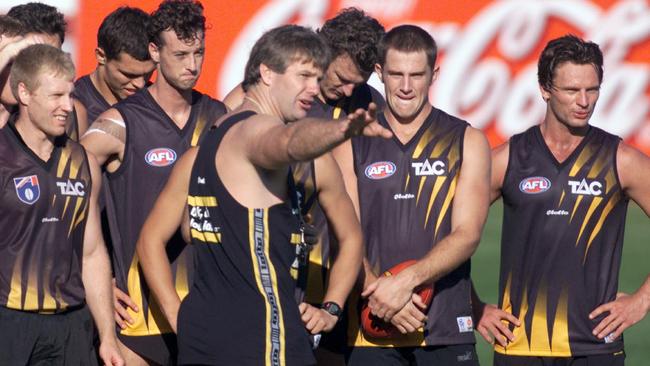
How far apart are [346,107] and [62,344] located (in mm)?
2467

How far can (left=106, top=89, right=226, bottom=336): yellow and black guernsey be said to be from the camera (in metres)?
8.05

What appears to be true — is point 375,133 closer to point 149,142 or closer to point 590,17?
point 149,142

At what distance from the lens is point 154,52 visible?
332 inches

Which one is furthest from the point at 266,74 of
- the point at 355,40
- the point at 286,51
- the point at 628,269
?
the point at 628,269

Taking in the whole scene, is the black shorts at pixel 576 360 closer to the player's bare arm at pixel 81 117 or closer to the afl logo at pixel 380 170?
the afl logo at pixel 380 170

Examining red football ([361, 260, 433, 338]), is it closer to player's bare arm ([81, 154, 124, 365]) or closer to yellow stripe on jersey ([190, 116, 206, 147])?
player's bare arm ([81, 154, 124, 365])

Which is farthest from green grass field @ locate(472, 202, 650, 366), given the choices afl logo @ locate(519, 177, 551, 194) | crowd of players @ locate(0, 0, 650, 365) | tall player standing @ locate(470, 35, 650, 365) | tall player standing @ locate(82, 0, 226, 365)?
tall player standing @ locate(82, 0, 226, 365)

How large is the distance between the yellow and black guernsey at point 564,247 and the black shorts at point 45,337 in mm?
2477

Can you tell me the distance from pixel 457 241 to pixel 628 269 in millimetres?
6297

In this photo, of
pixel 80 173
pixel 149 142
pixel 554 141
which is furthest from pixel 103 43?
pixel 554 141

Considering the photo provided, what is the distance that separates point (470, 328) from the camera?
7.73 meters

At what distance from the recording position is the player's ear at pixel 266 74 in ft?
21.6

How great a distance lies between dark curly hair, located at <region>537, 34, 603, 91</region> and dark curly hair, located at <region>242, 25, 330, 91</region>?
6.06ft

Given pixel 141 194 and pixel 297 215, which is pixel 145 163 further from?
pixel 297 215
